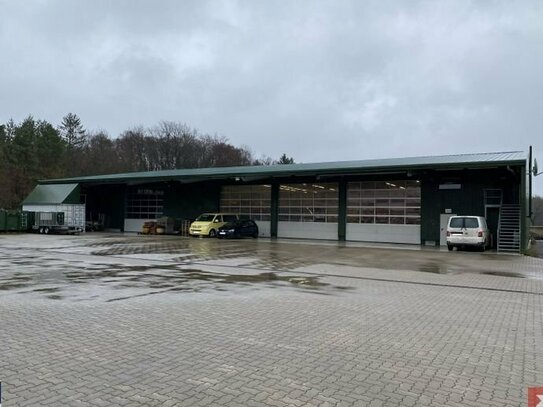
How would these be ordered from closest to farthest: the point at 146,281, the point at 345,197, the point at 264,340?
the point at 264,340
the point at 146,281
the point at 345,197

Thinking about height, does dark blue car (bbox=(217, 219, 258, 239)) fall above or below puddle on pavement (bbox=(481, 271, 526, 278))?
above

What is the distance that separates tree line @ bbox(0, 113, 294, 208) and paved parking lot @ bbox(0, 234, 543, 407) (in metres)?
48.3

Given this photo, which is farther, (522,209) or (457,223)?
(457,223)

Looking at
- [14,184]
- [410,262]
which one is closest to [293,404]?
[410,262]

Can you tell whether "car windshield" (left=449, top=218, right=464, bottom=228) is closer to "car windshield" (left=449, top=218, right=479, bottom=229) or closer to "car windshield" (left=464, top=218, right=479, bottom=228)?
"car windshield" (left=449, top=218, right=479, bottom=229)

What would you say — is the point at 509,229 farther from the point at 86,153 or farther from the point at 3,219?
the point at 86,153

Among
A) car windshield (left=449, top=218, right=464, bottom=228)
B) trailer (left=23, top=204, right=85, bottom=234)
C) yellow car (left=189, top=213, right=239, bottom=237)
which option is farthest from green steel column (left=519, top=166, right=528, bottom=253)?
trailer (left=23, top=204, right=85, bottom=234)

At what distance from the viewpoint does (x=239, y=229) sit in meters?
33.4

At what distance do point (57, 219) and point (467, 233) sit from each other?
2941cm

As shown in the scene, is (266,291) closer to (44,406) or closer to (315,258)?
(44,406)

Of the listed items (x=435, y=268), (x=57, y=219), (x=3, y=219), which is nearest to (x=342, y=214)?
(x=435, y=268)

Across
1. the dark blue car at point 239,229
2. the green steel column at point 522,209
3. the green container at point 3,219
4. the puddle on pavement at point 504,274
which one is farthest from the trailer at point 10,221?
the green steel column at point 522,209

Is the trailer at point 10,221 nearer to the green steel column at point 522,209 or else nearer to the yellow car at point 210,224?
the yellow car at point 210,224

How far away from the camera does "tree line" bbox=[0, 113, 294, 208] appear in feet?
183
